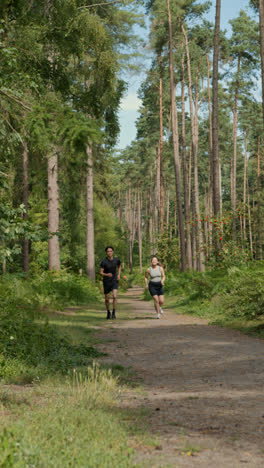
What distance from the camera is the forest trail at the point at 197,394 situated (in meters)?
3.21

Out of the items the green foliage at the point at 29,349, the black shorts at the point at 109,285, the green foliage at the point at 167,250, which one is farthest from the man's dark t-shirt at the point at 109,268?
the green foliage at the point at 167,250

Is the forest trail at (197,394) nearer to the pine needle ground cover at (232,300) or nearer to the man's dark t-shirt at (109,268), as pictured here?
the pine needle ground cover at (232,300)

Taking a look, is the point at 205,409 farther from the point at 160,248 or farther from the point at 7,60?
the point at 160,248

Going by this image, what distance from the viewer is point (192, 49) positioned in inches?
1407

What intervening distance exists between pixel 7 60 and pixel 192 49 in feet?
107

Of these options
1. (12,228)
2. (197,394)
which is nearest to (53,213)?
(12,228)

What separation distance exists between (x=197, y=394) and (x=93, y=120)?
3.01 m

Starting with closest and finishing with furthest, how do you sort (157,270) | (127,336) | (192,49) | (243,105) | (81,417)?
(81,417)
(127,336)
(157,270)
(192,49)
(243,105)

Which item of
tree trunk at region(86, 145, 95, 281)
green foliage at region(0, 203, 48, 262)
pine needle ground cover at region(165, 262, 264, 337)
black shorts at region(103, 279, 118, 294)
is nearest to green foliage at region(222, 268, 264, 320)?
pine needle ground cover at region(165, 262, 264, 337)

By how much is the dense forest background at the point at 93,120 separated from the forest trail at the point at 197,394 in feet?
8.15

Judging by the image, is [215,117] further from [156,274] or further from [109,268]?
[109,268]

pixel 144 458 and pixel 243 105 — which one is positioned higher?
pixel 243 105

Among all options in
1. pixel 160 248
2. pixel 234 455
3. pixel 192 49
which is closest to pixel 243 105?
pixel 192 49

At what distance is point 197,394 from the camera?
494cm
